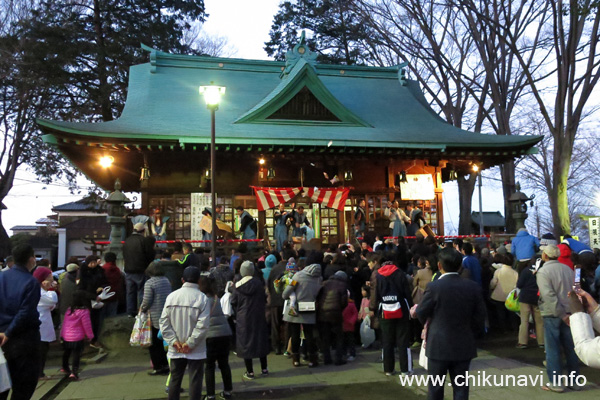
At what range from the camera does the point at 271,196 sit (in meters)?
15.2

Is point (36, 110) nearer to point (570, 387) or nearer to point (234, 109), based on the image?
point (234, 109)

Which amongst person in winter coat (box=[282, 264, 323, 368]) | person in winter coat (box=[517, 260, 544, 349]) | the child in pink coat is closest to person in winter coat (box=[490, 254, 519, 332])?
person in winter coat (box=[517, 260, 544, 349])

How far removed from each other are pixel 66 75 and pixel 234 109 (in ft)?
35.1

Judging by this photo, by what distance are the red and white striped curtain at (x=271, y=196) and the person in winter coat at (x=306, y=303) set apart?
24.9ft

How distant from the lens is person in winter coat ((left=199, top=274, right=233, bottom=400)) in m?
6.00

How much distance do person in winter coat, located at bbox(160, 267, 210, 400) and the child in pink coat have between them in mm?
2816

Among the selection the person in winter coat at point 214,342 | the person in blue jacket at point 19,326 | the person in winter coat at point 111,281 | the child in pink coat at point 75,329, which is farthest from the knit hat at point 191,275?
the person in winter coat at point 111,281

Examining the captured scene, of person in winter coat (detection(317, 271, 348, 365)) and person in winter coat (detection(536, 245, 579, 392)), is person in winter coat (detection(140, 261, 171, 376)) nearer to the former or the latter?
person in winter coat (detection(317, 271, 348, 365))

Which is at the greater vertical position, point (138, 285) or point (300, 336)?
point (138, 285)

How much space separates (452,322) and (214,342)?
3.15 metres

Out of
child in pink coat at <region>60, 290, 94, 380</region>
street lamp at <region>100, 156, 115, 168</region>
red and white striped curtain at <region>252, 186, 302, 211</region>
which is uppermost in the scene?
street lamp at <region>100, 156, 115, 168</region>

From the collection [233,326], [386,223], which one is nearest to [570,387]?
[233,326]

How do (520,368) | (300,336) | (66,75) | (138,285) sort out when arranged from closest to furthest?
(520,368) < (300,336) < (138,285) < (66,75)

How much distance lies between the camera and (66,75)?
22859 millimetres
